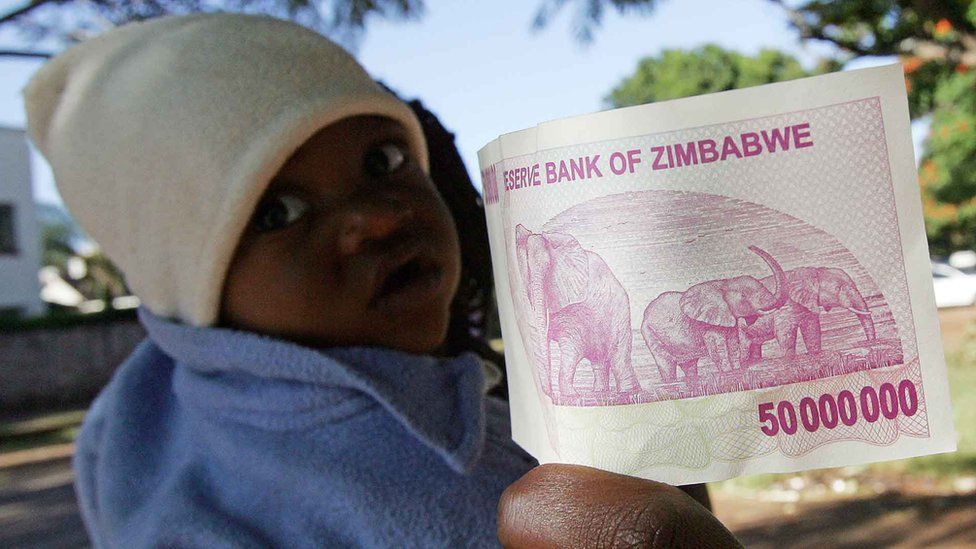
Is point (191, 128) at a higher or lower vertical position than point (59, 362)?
higher

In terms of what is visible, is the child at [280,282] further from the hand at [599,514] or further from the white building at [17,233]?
the white building at [17,233]

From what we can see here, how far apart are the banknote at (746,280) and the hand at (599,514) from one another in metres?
0.04

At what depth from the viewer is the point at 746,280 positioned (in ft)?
2.27

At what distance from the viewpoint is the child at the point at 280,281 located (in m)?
1.06

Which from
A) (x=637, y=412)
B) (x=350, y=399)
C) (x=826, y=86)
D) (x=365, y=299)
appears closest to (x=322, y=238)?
(x=365, y=299)

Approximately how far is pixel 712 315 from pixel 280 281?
0.58 metres

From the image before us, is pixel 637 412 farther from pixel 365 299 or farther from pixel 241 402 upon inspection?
pixel 241 402

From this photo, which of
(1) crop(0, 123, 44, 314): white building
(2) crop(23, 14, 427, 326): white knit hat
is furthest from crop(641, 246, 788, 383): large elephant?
(1) crop(0, 123, 44, 314): white building

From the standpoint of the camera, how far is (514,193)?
2.46 ft

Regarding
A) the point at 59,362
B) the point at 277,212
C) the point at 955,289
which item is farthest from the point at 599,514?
the point at 955,289

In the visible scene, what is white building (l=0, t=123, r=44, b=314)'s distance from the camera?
50.6ft

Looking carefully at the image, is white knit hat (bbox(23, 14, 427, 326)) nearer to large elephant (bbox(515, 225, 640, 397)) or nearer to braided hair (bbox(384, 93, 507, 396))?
braided hair (bbox(384, 93, 507, 396))

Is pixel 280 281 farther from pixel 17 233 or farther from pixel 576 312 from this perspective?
pixel 17 233

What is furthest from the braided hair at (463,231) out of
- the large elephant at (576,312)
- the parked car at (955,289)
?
the parked car at (955,289)
